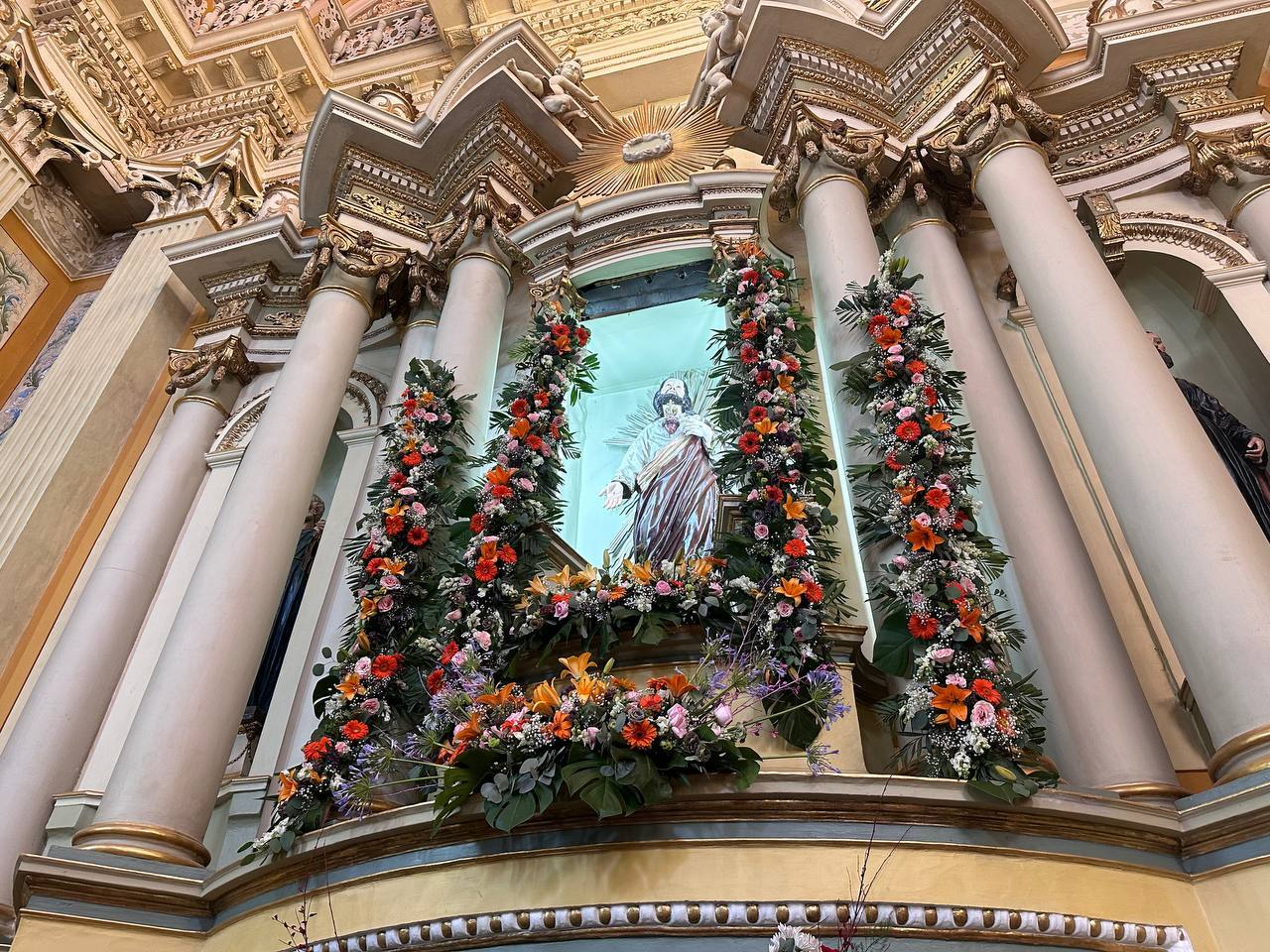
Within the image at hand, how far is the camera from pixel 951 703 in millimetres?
2789

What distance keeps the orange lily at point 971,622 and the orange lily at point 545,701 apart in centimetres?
130

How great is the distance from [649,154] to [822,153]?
1865 mm

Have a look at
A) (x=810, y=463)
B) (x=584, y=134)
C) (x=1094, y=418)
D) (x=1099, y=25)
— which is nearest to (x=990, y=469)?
(x=1094, y=418)

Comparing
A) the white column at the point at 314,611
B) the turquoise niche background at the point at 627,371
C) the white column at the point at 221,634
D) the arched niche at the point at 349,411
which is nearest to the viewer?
the white column at the point at 221,634

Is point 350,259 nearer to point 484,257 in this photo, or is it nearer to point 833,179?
point 484,257

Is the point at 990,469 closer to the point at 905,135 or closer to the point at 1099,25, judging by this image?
the point at 905,135

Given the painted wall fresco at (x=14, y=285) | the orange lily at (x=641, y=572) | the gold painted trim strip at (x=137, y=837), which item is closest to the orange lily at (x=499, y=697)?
the orange lily at (x=641, y=572)

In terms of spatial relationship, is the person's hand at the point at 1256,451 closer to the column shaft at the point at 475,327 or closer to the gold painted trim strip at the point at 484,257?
the column shaft at the point at 475,327

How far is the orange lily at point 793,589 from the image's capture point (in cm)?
309

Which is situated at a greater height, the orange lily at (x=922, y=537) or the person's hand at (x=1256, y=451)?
the person's hand at (x=1256, y=451)

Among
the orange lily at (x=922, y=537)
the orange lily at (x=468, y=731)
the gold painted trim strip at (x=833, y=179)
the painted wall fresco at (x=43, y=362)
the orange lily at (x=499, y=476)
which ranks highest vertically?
the painted wall fresco at (x=43, y=362)

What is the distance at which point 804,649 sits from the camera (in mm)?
3008

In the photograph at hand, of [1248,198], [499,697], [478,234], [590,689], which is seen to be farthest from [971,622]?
[478,234]

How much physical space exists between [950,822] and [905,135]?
437 centimetres
